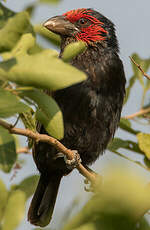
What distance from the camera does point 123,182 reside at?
664mm

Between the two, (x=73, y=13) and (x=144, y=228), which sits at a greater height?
(x=144, y=228)

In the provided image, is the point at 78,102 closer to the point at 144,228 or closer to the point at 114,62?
the point at 114,62

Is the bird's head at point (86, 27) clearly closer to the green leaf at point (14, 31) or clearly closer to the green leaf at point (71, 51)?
the green leaf at point (71, 51)

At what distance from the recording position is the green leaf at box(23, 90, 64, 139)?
56.0 inches

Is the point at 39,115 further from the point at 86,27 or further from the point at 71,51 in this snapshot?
the point at 86,27

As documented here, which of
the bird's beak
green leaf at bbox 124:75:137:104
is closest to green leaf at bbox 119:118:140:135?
green leaf at bbox 124:75:137:104

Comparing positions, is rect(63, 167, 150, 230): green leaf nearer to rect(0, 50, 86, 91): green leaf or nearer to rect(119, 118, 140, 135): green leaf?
rect(0, 50, 86, 91): green leaf

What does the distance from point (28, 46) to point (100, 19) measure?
297 centimetres

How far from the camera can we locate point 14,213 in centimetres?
100

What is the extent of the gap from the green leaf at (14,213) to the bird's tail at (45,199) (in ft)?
10.3

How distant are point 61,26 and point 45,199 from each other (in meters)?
1.89

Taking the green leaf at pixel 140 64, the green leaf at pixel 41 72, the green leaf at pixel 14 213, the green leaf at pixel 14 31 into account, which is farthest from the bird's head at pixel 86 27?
the green leaf at pixel 14 213

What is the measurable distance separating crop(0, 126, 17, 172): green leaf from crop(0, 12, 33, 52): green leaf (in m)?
0.54

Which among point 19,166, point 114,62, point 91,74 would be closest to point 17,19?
point 19,166
